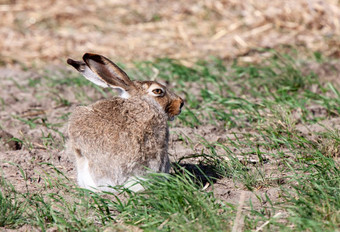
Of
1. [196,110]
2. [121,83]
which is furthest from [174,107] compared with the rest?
[196,110]

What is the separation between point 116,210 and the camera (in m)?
4.21

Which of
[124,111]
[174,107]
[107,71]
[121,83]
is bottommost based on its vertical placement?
[174,107]

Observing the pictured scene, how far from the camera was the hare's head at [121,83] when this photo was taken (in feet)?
15.7

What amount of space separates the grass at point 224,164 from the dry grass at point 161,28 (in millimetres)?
1427

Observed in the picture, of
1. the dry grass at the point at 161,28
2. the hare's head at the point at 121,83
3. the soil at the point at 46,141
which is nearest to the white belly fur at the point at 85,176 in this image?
the soil at the point at 46,141

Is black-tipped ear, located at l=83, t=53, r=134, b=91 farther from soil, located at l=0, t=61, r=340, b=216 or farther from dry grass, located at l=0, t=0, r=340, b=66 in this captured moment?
dry grass, located at l=0, t=0, r=340, b=66

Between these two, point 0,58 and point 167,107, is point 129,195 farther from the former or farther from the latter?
point 0,58

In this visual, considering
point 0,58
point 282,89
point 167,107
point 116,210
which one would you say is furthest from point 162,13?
point 116,210

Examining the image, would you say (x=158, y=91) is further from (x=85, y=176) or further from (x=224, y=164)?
(x=85, y=176)

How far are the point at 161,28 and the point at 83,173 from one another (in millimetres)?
6791

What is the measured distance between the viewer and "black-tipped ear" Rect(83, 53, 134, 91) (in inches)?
188

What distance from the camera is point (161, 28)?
35.7ft

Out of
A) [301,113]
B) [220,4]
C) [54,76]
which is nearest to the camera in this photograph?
[301,113]

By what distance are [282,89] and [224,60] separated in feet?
7.24
